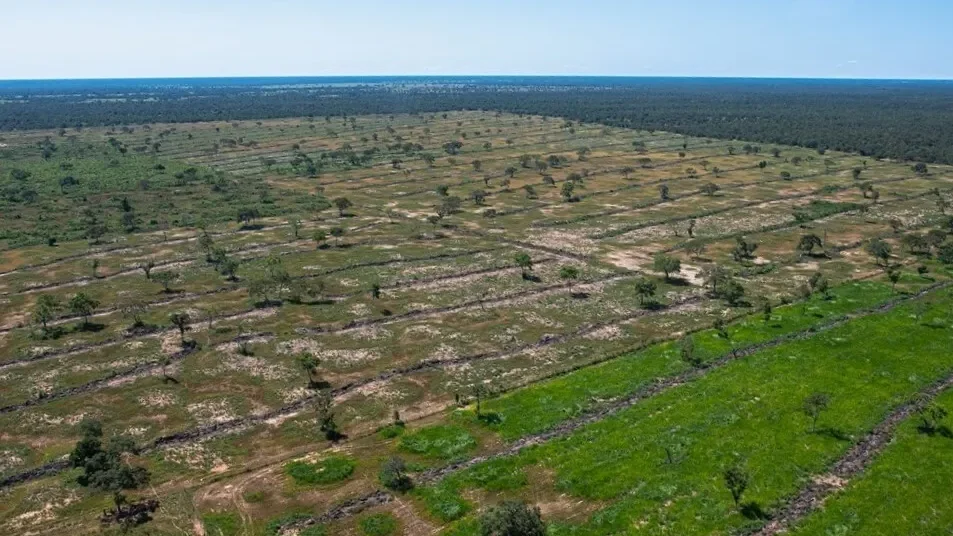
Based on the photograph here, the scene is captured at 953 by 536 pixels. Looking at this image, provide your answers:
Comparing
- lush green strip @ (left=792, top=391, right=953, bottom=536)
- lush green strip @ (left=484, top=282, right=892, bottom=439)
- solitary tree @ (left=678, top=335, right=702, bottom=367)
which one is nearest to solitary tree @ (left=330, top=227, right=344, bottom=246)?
lush green strip @ (left=484, top=282, right=892, bottom=439)

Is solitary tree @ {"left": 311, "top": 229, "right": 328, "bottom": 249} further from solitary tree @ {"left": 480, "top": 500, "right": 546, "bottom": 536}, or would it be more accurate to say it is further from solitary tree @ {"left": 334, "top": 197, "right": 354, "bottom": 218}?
solitary tree @ {"left": 480, "top": 500, "right": 546, "bottom": 536}

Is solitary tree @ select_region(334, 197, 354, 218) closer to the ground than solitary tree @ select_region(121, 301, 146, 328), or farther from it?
farther from it

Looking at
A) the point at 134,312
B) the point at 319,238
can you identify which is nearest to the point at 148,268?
the point at 134,312

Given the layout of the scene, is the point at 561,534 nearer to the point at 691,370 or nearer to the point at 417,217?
the point at 691,370

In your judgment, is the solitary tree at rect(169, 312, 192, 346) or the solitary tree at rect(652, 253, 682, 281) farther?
the solitary tree at rect(652, 253, 682, 281)

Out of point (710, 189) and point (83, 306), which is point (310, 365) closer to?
point (83, 306)

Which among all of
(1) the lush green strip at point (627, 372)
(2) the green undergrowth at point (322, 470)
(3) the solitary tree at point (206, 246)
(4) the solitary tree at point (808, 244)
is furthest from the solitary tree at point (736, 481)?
(3) the solitary tree at point (206, 246)

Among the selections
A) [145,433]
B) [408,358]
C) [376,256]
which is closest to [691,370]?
[408,358]
